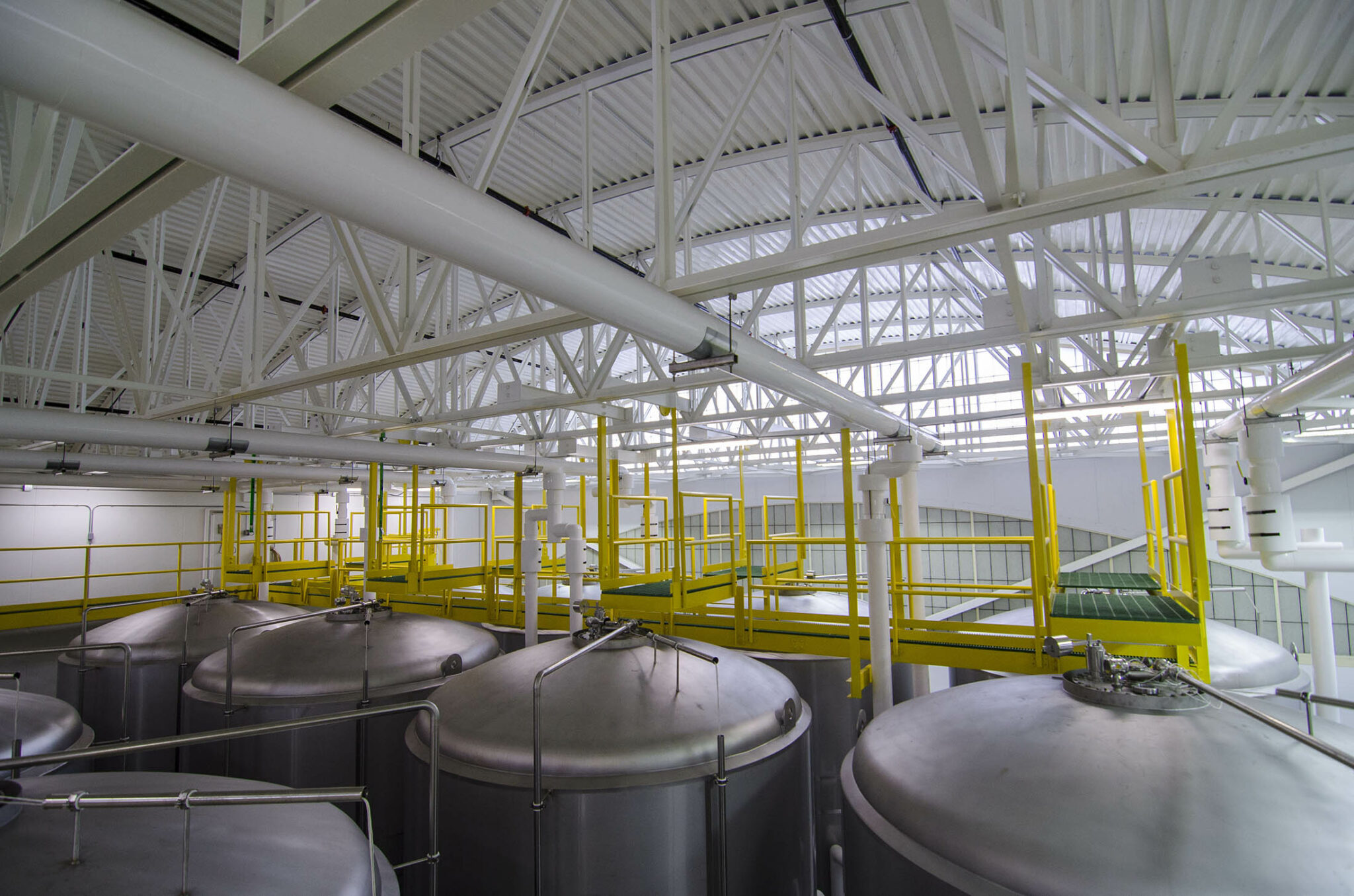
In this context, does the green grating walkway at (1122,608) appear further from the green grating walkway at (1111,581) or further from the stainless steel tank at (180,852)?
the stainless steel tank at (180,852)

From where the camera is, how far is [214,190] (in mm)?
8484

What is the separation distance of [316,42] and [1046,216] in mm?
3566

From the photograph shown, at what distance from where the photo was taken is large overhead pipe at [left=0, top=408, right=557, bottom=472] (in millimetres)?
8047

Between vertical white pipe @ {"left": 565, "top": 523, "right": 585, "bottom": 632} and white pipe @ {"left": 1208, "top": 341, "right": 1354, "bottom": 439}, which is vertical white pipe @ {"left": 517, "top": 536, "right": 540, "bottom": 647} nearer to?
vertical white pipe @ {"left": 565, "top": 523, "right": 585, "bottom": 632}

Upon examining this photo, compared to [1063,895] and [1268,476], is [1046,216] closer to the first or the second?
[1063,895]

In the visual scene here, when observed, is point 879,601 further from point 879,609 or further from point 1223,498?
point 1223,498

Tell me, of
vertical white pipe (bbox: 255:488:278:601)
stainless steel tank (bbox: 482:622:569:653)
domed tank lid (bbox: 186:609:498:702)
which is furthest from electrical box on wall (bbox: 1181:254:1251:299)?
vertical white pipe (bbox: 255:488:278:601)

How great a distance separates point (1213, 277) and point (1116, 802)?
15.7 ft

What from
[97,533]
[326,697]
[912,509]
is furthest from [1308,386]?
[97,533]

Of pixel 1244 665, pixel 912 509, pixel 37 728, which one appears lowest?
pixel 1244 665

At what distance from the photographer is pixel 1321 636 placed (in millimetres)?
12250

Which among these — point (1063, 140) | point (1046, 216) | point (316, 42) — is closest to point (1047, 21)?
point (1063, 140)

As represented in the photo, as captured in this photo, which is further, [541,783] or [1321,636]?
[1321,636]

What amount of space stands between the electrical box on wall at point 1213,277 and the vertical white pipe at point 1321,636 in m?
10.6
